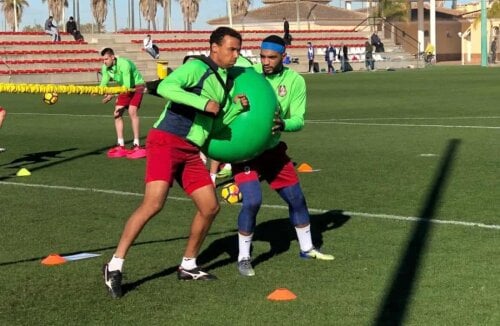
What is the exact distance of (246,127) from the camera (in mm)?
7227

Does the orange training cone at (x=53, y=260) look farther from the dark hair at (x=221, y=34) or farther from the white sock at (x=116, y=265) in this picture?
the dark hair at (x=221, y=34)

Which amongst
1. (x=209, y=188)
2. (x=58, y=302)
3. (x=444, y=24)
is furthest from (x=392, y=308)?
(x=444, y=24)

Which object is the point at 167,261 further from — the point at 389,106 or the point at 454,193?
the point at 389,106

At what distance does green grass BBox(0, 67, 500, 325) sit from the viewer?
6.70m

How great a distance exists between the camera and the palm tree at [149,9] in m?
130

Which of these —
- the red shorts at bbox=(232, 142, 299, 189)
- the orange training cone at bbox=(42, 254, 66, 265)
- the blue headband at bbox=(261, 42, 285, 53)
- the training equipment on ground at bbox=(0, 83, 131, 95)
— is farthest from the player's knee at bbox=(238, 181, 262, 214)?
the training equipment on ground at bbox=(0, 83, 131, 95)

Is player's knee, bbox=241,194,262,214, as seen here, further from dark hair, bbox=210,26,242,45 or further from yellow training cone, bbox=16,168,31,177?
yellow training cone, bbox=16,168,31,177

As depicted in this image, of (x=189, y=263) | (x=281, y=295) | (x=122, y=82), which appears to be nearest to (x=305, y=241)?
(x=189, y=263)

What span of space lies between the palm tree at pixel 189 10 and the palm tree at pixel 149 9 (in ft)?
12.5

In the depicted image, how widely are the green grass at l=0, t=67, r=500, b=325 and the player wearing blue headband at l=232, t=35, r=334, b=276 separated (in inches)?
9.5

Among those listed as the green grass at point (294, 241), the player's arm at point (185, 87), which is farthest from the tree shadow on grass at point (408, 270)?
the player's arm at point (185, 87)

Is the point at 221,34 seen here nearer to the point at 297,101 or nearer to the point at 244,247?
the point at 297,101

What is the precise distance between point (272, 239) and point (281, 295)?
2.31 m

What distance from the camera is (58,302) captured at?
7.00 m
